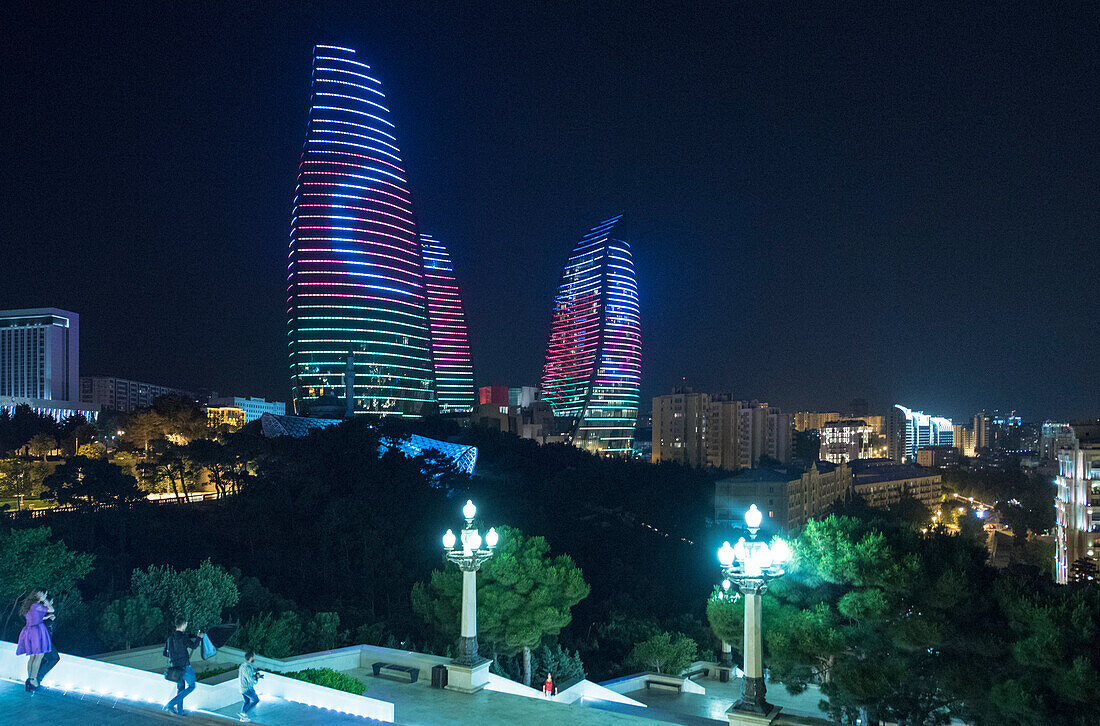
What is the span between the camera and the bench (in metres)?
12.4

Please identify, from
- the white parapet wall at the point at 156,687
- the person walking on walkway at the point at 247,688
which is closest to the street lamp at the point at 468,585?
the white parapet wall at the point at 156,687

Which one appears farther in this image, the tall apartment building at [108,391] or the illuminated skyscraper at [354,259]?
the tall apartment building at [108,391]

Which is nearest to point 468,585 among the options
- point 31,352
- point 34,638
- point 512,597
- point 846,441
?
point 34,638

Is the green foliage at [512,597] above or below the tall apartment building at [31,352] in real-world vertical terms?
below

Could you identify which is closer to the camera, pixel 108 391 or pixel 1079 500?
pixel 1079 500

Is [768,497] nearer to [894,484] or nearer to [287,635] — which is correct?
[894,484]

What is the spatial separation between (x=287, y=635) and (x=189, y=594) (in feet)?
8.34

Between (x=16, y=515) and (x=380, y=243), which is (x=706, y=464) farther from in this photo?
(x=16, y=515)

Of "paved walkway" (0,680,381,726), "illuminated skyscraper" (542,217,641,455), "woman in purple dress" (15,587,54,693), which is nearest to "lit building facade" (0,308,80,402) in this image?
"illuminated skyscraper" (542,217,641,455)

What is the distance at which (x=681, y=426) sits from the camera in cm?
10738

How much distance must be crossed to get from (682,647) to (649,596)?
13.3 meters

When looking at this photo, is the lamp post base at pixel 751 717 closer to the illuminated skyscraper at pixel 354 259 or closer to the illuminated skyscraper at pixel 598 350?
the illuminated skyscraper at pixel 354 259

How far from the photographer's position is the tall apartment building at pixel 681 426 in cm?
10575

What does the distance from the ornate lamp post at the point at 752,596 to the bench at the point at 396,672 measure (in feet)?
19.5
